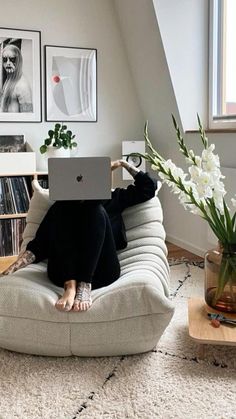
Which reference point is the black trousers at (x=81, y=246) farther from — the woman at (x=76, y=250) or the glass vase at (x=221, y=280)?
the glass vase at (x=221, y=280)

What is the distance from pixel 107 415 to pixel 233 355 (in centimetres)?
69

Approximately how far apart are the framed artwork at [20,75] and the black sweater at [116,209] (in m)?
1.59

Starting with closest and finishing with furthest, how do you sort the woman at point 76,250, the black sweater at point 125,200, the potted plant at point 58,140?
1. the woman at point 76,250
2. the black sweater at point 125,200
3. the potted plant at point 58,140

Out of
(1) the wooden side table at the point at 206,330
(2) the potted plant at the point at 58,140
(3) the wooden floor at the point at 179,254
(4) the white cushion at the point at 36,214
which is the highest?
(2) the potted plant at the point at 58,140

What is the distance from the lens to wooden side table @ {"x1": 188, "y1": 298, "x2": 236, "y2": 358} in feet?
5.70

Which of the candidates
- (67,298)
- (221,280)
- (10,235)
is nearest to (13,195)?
(10,235)

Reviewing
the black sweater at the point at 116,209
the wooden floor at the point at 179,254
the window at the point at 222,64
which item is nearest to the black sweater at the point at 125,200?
the black sweater at the point at 116,209

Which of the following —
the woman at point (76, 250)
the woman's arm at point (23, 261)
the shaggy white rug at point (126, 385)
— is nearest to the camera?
the shaggy white rug at point (126, 385)

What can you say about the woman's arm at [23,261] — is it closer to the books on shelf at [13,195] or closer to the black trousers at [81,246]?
the black trousers at [81,246]

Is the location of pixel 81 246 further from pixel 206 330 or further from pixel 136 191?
pixel 206 330

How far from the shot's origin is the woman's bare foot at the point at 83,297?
179 cm

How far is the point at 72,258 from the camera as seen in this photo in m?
1.96

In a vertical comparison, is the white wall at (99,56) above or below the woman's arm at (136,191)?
above

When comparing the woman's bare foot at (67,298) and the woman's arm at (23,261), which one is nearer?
the woman's bare foot at (67,298)
